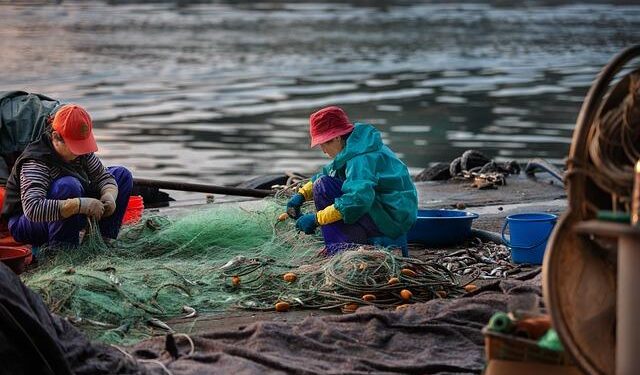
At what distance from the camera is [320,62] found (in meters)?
31.2

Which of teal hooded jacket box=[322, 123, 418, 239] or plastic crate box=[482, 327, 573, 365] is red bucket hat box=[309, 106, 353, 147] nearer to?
teal hooded jacket box=[322, 123, 418, 239]

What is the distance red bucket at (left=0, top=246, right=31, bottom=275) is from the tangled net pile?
0.48ft

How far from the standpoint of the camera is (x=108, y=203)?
7.02 metres

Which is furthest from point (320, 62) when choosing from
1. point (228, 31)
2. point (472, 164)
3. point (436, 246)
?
point (436, 246)

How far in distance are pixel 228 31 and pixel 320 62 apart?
557 inches

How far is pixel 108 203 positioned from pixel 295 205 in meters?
1.11

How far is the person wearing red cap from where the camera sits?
674 cm

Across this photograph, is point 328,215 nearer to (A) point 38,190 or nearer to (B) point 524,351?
(A) point 38,190

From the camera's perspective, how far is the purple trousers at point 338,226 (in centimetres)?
689

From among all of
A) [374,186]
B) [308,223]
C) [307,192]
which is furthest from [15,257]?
[374,186]

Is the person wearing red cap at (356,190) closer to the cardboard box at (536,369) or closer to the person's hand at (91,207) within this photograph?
the person's hand at (91,207)

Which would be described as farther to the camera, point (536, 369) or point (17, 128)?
point (17, 128)

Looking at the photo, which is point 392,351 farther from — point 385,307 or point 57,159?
point 57,159

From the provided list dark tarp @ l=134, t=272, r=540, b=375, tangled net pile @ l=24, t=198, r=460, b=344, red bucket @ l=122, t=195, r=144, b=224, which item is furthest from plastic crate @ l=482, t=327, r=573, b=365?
red bucket @ l=122, t=195, r=144, b=224
